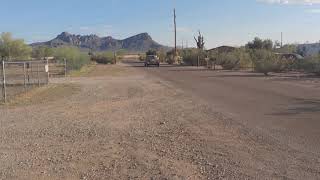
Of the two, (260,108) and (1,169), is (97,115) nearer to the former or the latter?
(260,108)

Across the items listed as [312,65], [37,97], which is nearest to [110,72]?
[312,65]

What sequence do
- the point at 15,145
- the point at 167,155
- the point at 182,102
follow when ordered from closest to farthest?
the point at 167,155 < the point at 15,145 < the point at 182,102

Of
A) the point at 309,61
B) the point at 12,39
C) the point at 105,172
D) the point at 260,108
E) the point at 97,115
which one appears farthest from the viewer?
the point at 12,39

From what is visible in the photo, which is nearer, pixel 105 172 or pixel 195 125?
pixel 105 172

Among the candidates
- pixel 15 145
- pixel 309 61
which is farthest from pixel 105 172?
pixel 309 61

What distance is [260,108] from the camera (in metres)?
20.4

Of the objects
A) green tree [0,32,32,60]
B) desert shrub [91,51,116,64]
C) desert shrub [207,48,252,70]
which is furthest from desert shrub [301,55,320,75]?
desert shrub [91,51,116,64]

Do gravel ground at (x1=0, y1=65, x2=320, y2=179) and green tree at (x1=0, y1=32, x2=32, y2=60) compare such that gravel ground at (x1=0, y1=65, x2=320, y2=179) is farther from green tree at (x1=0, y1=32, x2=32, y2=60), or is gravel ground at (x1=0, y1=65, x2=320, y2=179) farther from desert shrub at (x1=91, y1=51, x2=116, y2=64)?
desert shrub at (x1=91, y1=51, x2=116, y2=64)

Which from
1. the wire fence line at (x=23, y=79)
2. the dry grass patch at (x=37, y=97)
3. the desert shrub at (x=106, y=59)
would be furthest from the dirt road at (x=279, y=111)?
the desert shrub at (x=106, y=59)

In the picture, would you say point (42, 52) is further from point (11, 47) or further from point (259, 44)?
point (259, 44)

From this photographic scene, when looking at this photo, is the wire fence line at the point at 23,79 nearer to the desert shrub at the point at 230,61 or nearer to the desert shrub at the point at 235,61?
the desert shrub at the point at 230,61

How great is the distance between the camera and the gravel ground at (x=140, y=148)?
9.68 metres

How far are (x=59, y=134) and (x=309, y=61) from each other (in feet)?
127

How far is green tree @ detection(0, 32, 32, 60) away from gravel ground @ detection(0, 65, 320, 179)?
82.2 metres
